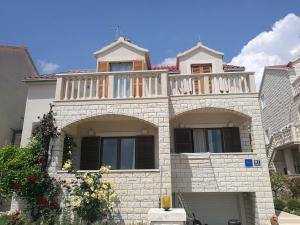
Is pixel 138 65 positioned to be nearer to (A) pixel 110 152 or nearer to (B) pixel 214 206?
(A) pixel 110 152

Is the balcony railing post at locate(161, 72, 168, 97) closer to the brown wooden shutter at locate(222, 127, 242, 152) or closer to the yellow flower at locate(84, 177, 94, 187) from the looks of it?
the brown wooden shutter at locate(222, 127, 242, 152)

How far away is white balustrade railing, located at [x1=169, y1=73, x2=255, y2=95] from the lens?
11680mm

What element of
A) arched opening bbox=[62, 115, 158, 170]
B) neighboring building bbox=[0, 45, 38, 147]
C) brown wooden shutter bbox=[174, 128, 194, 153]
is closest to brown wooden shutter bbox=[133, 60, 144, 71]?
arched opening bbox=[62, 115, 158, 170]

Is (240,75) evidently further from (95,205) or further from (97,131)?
(95,205)


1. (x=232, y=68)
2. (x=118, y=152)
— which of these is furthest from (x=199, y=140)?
(x=232, y=68)

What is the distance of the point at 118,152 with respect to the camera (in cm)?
1254

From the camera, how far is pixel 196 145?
41.3 feet

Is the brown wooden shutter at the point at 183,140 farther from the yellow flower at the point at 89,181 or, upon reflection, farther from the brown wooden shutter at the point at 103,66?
the brown wooden shutter at the point at 103,66

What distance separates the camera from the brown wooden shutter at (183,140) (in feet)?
40.4

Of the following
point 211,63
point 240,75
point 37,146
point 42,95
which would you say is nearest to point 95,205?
point 37,146

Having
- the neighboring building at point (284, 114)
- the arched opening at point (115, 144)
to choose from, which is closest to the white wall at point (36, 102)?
the arched opening at point (115, 144)

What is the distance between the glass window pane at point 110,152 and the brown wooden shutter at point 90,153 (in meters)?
0.35

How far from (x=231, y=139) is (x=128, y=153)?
5.08 m

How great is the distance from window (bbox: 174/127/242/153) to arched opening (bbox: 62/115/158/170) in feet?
4.03
